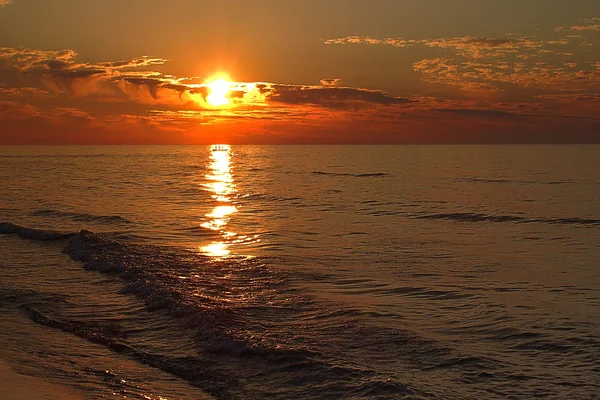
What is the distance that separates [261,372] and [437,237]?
55.7 ft

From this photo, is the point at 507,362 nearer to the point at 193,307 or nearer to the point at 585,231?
the point at 193,307

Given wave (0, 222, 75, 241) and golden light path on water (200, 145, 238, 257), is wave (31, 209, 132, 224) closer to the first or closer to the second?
wave (0, 222, 75, 241)

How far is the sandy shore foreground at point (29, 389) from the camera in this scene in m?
8.74

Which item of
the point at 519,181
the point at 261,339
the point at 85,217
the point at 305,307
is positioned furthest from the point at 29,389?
the point at 519,181

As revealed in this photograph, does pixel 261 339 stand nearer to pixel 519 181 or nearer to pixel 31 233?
pixel 31 233

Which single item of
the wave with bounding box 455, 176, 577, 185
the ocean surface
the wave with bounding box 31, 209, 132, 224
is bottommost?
the wave with bounding box 31, 209, 132, 224

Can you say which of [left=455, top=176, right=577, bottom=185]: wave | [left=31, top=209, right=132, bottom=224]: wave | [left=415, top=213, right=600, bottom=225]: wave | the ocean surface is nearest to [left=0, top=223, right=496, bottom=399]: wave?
the ocean surface

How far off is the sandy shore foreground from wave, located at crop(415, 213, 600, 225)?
2555 cm

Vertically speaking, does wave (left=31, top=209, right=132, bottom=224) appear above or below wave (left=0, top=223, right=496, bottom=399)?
below

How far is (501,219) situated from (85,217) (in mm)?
22941

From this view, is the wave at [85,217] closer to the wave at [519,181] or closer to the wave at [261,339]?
the wave at [261,339]

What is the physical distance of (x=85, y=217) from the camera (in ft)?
109

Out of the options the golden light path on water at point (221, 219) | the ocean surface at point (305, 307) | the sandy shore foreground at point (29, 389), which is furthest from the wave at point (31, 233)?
the sandy shore foreground at point (29, 389)

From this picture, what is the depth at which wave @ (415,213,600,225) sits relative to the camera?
30312 mm
